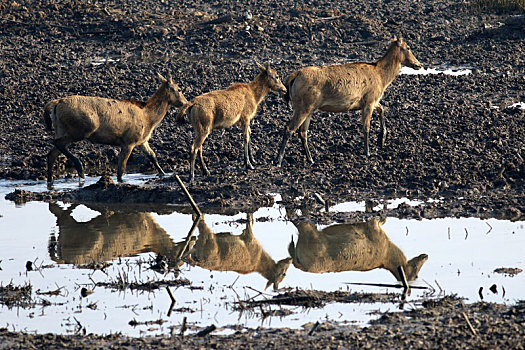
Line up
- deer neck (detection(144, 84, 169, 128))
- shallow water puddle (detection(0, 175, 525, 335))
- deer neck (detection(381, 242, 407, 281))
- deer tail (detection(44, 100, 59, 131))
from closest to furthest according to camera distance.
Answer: shallow water puddle (detection(0, 175, 525, 335)) → deer neck (detection(381, 242, 407, 281)) → deer tail (detection(44, 100, 59, 131)) → deer neck (detection(144, 84, 169, 128))

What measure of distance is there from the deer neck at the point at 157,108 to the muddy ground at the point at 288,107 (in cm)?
79

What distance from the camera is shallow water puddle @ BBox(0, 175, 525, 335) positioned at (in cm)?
827

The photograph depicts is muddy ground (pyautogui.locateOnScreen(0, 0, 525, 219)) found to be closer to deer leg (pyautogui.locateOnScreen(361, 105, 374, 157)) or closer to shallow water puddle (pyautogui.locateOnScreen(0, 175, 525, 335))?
deer leg (pyautogui.locateOnScreen(361, 105, 374, 157))

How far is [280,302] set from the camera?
27.8 feet

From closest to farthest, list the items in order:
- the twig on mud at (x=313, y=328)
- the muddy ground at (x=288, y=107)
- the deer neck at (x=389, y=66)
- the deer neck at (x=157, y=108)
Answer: the twig on mud at (x=313, y=328) → the muddy ground at (x=288, y=107) → the deer neck at (x=157, y=108) → the deer neck at (x=389, y=66)

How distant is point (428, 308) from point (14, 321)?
388 centimetres

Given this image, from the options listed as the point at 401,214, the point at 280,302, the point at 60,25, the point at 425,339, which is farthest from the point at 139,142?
the point at 60,25

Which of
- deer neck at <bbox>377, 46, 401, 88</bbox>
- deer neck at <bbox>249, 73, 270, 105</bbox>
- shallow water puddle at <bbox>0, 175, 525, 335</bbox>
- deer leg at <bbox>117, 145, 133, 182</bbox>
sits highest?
deer neck at <bbox>377, 46, 401, 88</bbox>

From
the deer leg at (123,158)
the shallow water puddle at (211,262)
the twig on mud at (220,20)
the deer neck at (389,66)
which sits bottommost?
the shallow water puddle at (211,262)

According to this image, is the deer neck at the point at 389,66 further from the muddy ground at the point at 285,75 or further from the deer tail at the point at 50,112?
the deer tail at the point at 50,112

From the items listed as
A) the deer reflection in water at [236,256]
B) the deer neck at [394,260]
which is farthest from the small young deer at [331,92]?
the deer neck at [394,260]

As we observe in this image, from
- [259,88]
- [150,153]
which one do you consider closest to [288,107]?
[259,88]

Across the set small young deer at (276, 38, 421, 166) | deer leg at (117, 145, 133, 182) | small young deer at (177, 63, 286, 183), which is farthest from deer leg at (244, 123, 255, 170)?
deer leg at (117, 145, 133, 182)

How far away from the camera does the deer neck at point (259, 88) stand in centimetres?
1538
